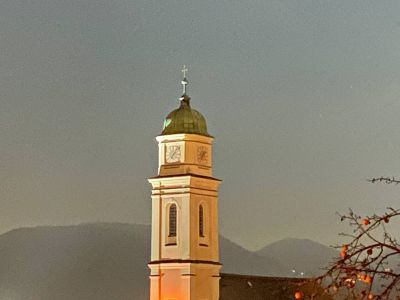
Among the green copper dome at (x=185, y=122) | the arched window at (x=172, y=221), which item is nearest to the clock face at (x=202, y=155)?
the green copper dome at (x=185, y=122)

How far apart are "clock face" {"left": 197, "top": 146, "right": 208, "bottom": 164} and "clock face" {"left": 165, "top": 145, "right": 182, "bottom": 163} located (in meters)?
0.85

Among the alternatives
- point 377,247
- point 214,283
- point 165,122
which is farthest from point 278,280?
point 377,247

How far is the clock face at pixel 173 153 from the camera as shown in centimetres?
4244

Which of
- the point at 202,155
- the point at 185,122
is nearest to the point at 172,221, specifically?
the point at 202,155

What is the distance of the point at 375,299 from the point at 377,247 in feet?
1.59

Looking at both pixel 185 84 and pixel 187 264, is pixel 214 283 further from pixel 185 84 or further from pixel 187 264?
pixel 185 84

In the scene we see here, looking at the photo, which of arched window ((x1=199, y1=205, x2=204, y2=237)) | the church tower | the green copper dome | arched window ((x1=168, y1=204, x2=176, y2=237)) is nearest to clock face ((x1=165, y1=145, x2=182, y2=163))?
the church tower

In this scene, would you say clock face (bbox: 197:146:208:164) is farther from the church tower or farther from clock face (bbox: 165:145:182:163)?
clock face (bbox: 165:145:182:163)

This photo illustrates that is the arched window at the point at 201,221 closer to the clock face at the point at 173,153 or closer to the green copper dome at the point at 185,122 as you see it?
the clock face at the point at 173,153

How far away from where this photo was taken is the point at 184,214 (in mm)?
41688

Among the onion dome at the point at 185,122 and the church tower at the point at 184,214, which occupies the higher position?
the onion dome at the point at 185,122

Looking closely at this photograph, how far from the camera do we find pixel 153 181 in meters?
42.4

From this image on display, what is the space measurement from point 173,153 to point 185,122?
1394mm

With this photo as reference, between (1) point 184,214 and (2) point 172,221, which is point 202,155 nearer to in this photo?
(1) point 184,214
